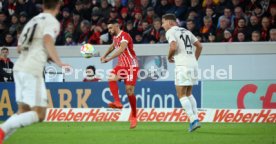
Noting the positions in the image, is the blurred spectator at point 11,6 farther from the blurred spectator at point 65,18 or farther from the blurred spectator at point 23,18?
the blurred spectator at point 65,18

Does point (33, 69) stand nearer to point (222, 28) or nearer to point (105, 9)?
point (222, 28)

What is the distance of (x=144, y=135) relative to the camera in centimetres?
1201

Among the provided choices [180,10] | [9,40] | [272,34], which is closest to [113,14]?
[180,10]

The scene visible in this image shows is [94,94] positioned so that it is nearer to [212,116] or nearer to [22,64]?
[212,116]

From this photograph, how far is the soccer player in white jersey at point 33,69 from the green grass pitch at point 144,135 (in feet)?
7.50

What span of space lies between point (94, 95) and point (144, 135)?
18.4ft

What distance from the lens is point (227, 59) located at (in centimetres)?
1822

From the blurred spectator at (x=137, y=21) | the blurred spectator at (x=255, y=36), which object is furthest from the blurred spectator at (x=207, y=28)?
the blurred spectator at (x=137, y=21)

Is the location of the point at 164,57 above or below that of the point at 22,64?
below

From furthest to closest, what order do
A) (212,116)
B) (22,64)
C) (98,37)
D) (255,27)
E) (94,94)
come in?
1. (98,37)
2. (255,27)
3. (94,94)
4. (212,116)
5. (22,64)

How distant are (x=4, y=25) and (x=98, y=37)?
3.64 metres

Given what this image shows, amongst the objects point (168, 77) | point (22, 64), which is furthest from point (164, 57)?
point (22, 64)

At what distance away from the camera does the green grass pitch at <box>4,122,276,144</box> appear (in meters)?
10.9

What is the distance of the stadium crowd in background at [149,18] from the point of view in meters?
18.8
